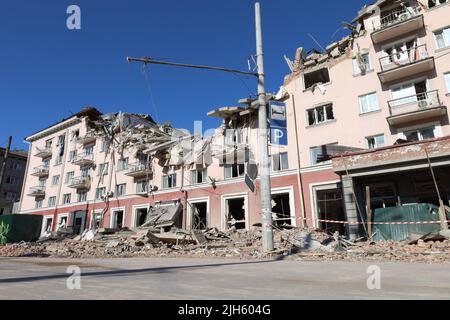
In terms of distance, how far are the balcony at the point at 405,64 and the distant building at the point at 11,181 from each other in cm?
6204

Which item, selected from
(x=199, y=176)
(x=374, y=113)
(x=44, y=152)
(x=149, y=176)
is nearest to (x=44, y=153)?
(x=44, y=152)

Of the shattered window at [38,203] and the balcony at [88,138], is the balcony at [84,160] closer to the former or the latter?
the balcony at [88,138]

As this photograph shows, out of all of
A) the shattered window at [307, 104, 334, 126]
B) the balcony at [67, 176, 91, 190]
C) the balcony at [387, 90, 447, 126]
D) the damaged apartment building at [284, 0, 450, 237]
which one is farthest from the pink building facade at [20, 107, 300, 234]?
the balcony at [387, 90, 447, 126]

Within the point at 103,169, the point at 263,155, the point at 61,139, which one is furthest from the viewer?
the point at 61,139

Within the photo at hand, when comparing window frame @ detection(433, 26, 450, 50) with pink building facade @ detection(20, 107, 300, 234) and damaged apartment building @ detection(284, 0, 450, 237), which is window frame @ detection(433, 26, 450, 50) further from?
pink building facade @ detection(20, 107, 300, 234)

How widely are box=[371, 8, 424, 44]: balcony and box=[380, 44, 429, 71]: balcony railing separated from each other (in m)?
1.55

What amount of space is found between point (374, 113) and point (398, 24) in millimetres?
6349

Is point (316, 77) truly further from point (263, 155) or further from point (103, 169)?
point (103, 169)

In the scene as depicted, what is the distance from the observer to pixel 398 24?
21.4 metres

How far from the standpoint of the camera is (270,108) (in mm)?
21719

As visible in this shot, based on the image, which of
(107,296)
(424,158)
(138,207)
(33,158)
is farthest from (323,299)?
(33,158)

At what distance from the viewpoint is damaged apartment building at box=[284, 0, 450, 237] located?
17.3 m

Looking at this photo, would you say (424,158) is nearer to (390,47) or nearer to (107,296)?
(390,47)
